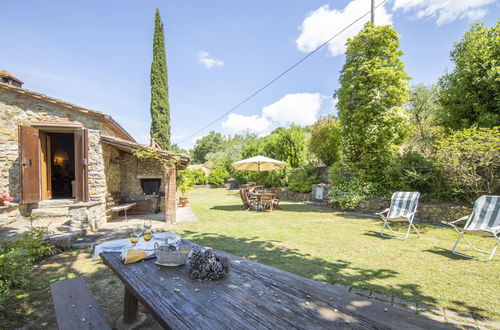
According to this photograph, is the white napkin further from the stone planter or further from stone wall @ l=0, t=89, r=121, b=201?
the stone planter

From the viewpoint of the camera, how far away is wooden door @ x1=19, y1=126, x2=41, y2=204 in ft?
19.2

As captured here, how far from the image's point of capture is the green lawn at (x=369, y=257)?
113 inches

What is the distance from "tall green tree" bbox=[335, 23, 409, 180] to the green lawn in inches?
124

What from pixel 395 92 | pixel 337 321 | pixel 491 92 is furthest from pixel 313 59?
pixel 337 321

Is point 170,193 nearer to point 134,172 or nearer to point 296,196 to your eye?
point 134,172

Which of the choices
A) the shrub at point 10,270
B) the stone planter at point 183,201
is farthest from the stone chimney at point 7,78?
the shrub at point 10,270

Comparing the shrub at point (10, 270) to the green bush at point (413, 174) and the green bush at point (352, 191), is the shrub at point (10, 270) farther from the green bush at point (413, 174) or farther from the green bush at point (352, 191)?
the green bush at point (413, 174)

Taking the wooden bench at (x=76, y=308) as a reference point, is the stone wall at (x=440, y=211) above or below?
below

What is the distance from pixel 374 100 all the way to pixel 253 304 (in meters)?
9.44

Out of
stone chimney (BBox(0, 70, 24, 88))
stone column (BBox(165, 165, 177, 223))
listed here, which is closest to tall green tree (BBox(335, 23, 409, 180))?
→ stone column (BBox(165, 165, 177, 223))

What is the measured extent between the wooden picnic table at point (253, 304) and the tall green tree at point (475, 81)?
8.37 metres

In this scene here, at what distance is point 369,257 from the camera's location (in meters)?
4.12

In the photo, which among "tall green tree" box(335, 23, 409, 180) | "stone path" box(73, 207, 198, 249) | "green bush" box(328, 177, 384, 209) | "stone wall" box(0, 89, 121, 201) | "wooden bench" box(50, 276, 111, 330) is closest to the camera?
"wooden bench" box(50, 276, 111, 330)

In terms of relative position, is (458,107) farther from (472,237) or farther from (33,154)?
(33,154)
